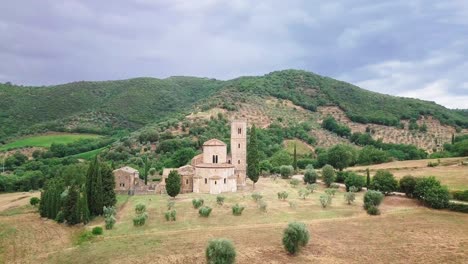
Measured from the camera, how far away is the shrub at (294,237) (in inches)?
1260

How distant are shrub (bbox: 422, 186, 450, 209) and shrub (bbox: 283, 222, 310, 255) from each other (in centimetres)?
2376

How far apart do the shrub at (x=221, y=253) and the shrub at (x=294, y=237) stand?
575 cm

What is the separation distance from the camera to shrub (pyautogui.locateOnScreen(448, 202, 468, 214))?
4683 cm

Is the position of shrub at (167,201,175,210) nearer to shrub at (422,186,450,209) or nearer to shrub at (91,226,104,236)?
shrub at (91,226,104,236)

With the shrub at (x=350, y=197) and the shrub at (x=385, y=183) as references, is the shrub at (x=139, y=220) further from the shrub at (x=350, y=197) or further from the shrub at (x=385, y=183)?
the shrub at (x=385, y=183)

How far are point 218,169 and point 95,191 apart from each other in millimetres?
16350

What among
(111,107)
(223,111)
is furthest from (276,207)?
(111,107)

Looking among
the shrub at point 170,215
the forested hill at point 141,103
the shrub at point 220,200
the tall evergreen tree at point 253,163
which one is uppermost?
the forested hill at point 141,103

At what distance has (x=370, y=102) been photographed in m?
146

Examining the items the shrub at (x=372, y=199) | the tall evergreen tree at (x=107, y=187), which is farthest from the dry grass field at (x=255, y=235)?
the tall evergreen tree at (x=107, y=187)

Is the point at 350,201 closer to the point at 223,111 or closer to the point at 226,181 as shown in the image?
the point at 226,181

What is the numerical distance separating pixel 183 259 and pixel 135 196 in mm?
Result: 27910

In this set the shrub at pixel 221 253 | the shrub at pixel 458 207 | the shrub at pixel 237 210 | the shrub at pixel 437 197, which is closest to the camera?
the shrub at pixel 221 253

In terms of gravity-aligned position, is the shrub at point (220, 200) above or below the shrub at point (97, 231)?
above
